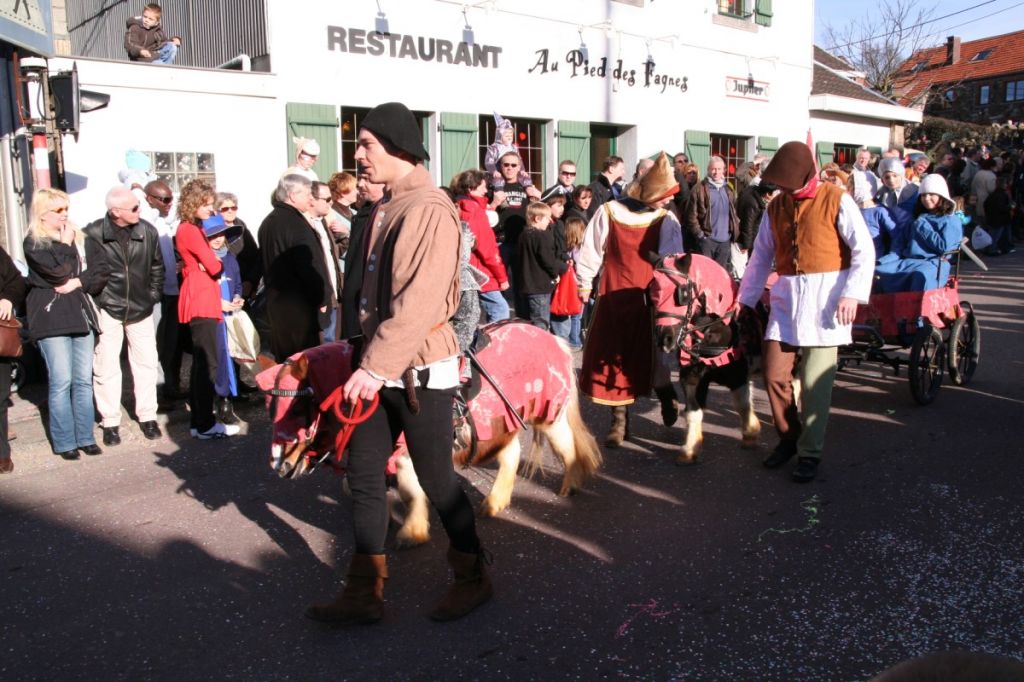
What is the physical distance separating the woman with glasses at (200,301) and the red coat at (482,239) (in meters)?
2.18

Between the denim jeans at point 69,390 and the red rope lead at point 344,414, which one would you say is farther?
the denim jeans at point 69,390

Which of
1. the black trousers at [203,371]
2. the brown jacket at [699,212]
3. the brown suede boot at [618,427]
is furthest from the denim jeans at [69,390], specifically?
the brown jacket at [699,212]

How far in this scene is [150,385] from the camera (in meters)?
6.76

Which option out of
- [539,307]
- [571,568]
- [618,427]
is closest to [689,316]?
[618,427]

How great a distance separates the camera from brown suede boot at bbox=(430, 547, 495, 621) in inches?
146

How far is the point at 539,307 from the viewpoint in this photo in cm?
928

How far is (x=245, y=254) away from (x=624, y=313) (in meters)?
3.60

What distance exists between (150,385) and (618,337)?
3502mm

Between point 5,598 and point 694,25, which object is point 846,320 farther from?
point 694,25

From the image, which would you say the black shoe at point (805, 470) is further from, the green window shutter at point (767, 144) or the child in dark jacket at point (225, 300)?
the green window shutter at point (767, 144)

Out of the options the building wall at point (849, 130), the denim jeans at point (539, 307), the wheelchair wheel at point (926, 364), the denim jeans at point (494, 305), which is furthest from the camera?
the building wall at point (849, 130)

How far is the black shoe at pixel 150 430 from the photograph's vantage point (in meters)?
6.72

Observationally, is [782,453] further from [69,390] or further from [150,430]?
[69,390]

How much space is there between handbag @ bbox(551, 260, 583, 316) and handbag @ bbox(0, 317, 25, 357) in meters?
5.20
